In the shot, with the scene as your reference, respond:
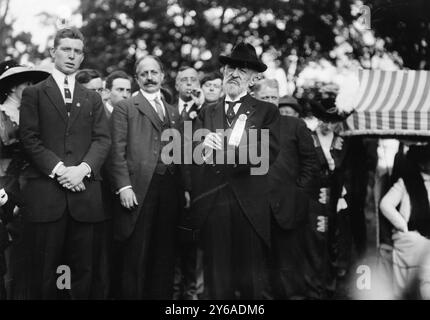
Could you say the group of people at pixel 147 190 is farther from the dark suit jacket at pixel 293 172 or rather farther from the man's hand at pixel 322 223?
the man's hand at pixel 322 223

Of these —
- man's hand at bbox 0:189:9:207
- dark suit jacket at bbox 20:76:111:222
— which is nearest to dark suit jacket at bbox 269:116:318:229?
dark suit jacket at bbox 20:76:111:222

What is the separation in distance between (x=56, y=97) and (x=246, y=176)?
1.38 meters

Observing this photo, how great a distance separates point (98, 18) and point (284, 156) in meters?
2.15

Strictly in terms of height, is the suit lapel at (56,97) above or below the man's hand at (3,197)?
above

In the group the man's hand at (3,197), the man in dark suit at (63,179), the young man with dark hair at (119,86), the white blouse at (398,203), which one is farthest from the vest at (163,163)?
the white blouse at (398,203)

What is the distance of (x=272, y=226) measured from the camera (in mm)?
4594

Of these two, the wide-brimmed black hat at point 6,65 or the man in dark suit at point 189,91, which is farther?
the man in dark suit at point 189,91

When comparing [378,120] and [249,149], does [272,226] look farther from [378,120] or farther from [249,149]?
[378,120]

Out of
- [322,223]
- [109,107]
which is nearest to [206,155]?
[109,107]

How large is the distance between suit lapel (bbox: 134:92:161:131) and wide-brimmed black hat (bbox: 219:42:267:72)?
2.08 feet

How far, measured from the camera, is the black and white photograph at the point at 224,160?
4.14 m

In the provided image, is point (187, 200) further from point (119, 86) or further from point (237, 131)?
point (119, 86)

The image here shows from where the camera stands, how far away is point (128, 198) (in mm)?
4301

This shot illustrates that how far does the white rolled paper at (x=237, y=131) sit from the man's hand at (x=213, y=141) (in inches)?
2.8
